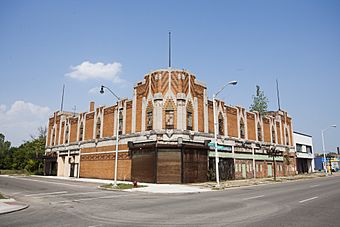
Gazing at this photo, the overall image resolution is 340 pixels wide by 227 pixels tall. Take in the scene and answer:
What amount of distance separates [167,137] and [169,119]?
Result: 6.87 ft

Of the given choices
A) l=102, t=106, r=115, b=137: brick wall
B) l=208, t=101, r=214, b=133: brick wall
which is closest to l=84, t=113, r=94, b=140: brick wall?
l=102, t=106, r=115, b=137: brick wall

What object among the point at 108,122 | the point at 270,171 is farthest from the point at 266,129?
the point at 108,122

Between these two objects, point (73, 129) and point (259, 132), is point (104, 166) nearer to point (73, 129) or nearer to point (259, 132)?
point (73, 129)

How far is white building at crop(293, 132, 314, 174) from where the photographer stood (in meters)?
60.9

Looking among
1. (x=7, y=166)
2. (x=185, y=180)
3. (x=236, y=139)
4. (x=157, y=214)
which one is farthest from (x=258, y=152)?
(x=7, y=166)

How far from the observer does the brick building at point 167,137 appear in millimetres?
29203

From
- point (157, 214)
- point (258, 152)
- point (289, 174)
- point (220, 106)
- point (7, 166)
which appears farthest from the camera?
point (7, 166)

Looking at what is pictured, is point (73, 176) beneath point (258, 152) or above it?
beneath

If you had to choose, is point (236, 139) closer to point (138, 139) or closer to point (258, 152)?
point (258, 152)

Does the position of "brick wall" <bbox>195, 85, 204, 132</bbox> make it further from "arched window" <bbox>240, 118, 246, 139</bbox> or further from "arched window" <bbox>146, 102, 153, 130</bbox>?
"arched window" <bbox>240, 118, 246, 139</bbox>

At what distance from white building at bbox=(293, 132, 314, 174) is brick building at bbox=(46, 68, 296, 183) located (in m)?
19.4

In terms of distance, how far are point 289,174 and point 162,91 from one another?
A: 3264 cm

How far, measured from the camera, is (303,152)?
60.8 metres

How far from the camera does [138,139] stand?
3166cm
